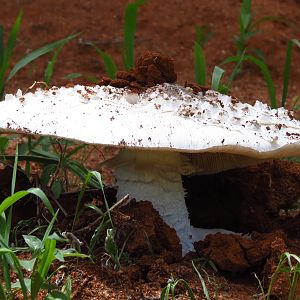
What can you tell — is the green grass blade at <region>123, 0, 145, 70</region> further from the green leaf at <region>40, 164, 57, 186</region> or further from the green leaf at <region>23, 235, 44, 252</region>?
the green leaf at <region>23, 235, 44, 252</region>

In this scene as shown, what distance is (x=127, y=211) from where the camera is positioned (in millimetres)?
2162

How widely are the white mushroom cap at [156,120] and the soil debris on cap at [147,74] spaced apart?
0.05 m

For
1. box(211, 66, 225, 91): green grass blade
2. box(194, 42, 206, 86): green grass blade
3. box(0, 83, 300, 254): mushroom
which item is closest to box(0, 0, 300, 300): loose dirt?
box(0, 83, 300, 254): mushroom

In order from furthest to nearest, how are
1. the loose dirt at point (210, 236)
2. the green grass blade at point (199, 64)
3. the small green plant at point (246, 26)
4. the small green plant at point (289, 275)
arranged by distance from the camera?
the small green plant at point (246, 26)
the green grass blade at point (199, 64)
the loose dirt at point (210, 236)
the small green plant at point (289, 275)

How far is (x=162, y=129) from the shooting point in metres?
1.92

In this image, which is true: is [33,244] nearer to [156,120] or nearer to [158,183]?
[156,120]

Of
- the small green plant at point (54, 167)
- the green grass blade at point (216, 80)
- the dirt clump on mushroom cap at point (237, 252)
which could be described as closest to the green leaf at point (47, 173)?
the small green plant at point (54, 167)

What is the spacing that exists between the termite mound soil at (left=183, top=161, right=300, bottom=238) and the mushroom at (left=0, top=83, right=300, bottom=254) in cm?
13

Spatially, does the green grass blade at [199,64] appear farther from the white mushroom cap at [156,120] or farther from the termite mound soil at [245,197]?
the white mushroom cap at [156,120]

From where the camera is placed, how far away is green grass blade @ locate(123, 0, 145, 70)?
9.88 ft

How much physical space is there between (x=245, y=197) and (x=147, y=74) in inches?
22.9

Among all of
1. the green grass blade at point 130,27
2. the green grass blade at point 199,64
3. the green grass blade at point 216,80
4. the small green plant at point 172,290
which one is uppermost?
the green grass blade at point 130,27

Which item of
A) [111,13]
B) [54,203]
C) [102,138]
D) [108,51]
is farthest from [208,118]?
[111,13]

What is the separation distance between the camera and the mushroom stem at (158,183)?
2238 millimetres
